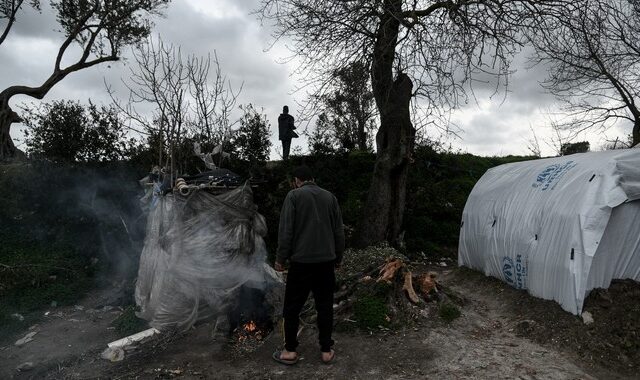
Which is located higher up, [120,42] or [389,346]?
[120,42]

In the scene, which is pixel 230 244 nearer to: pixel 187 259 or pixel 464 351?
pixel 187 259

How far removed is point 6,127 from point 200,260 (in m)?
11.4

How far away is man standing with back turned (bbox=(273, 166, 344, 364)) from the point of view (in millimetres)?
4242

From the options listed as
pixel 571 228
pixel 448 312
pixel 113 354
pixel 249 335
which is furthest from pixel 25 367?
pixel 571 228

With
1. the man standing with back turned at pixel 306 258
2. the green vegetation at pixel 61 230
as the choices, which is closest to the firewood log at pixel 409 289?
the man standing with back turned at pixel 306 258

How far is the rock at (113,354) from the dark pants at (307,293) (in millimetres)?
1891

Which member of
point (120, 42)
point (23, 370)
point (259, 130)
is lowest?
point (23, 370)

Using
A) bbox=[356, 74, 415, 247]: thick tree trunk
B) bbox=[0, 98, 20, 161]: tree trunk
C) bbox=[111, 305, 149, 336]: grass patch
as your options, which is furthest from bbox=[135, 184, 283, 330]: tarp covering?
bbox=[0, 98, 20, 161]: tree trunk

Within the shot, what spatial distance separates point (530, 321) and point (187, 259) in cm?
431

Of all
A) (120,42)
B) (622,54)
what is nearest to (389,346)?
(622,54)

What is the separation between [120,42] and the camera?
51.2 feet

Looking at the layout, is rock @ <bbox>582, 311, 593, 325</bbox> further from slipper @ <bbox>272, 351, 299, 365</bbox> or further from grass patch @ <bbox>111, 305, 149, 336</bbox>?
grass patch @ <bbox>111, 305, 149, 336</bbox>

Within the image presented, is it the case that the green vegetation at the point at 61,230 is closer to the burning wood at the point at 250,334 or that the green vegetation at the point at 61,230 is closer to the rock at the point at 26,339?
the rock at the point at 26,339

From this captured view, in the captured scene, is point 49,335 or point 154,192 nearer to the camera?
point 49,335
